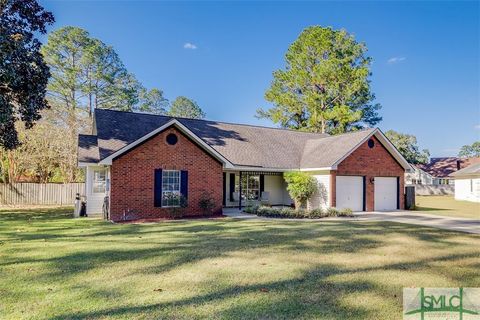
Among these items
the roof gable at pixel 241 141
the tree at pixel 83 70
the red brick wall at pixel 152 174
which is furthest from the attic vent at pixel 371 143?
the tree at pixel 83 70

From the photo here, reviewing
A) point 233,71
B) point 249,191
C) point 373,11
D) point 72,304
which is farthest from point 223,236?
point 233,71

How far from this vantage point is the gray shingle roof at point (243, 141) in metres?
17.0

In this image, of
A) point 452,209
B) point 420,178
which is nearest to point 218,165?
point 452,209

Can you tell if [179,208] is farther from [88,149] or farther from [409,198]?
[409,198]

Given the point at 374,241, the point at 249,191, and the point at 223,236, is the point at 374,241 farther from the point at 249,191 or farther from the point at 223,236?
the point at 249,191

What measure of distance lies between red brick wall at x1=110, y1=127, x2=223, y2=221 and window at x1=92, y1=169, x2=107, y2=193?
315 centimetres

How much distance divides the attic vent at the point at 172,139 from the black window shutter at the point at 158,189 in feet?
4.54

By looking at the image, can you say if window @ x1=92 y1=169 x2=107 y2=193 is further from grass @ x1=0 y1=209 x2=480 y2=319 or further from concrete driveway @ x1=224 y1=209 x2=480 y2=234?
concrete driveway @ x1=224 y1=209 x2=480 y2=234

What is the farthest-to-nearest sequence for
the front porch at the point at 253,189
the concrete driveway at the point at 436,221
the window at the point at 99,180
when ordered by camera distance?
the front porch at the point at 253,189
the window at the point at 99,180
the concrete driveway at the point at 436,221

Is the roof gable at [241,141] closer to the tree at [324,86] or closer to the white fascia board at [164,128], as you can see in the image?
the white fascia board at [164,128]

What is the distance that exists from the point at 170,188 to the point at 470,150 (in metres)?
94.2

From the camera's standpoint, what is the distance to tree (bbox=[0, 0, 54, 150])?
471 inches

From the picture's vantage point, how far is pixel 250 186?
2155cm

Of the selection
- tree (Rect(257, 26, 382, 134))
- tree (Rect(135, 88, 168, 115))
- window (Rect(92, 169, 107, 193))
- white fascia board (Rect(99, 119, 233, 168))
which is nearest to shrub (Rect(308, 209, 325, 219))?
white fascia board (Rect(99, 119, 233, 168))
